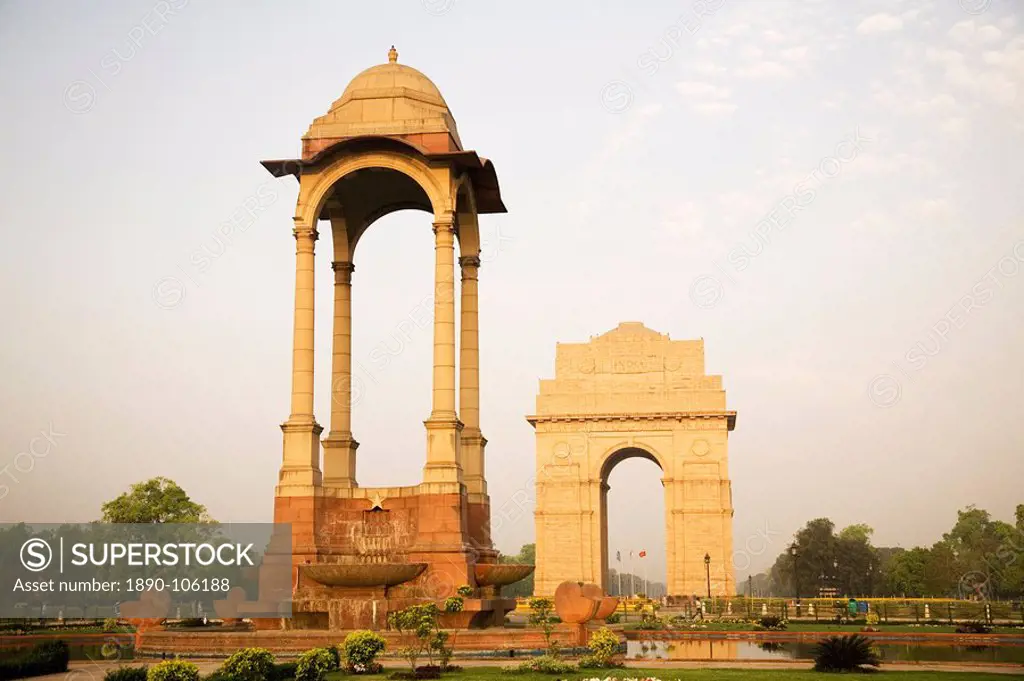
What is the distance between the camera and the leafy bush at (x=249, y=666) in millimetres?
16922

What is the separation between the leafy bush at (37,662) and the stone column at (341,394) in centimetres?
897

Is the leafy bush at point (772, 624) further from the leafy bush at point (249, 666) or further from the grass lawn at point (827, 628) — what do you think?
the leafy bush at point (249, 666)

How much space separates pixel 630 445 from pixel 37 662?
61457 mm

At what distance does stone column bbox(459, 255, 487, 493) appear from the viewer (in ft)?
95.5

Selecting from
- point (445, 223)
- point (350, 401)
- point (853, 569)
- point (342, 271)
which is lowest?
point (853, 569)

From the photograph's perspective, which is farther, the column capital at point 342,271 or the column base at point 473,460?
the column capital at point 342,271

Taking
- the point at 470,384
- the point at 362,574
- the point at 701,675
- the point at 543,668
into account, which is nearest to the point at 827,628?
the point at 470,384

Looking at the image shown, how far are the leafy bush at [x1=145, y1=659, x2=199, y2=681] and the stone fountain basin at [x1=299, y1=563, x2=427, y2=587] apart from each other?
293 inches

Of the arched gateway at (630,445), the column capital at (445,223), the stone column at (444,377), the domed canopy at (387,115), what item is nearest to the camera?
the stone column at (444,377)

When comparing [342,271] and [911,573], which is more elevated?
[342,271]

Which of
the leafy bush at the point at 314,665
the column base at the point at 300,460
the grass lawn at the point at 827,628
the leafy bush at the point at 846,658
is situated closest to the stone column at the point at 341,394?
the column base at the point at 300,460

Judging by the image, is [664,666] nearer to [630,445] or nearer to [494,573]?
[494,573]

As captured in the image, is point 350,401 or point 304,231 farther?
point 350,401

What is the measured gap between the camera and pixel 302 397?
1059 inches
